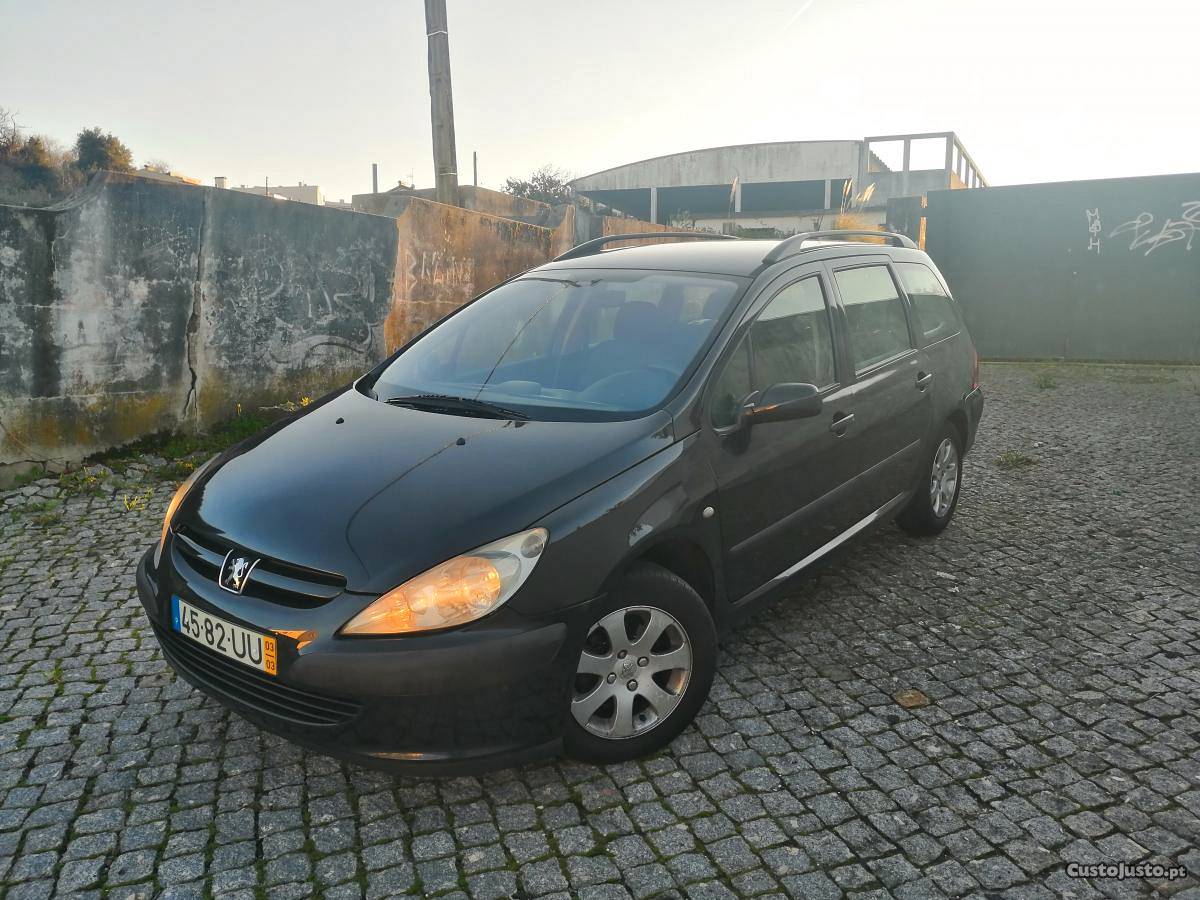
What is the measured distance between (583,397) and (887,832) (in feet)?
5.68

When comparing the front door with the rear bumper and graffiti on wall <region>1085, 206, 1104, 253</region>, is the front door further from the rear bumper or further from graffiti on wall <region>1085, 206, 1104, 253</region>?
graffiti on wall <region>1085, 206, 1104, 253</region>

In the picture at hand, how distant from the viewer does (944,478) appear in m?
5.34

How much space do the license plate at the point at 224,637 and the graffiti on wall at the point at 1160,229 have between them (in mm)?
14908

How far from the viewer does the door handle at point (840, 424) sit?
13.0 ft

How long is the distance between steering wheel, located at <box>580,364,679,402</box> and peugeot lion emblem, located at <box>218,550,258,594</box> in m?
1.30

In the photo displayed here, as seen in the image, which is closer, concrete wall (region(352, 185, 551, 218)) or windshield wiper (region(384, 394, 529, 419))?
windshield wiper (region(384, 394, 529, 419))

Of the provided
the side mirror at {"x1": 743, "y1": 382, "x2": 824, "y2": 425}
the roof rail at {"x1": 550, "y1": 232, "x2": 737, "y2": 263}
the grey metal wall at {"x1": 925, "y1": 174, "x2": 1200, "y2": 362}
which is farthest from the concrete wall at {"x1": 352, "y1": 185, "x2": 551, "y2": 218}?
the grey metal wall at {"x1": 925, "y1": 174, "x2": 1200, "y2": 362}

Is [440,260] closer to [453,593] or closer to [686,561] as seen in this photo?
[686,561]

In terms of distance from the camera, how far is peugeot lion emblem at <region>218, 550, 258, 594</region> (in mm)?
2764

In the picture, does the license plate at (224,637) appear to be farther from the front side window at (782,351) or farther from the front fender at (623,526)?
the front side window at (782,351)

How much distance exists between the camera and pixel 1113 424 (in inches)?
360

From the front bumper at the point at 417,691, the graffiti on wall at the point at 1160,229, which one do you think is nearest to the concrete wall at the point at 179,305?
the front bumper at the point at 417,691

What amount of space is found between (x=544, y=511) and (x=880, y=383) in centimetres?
223

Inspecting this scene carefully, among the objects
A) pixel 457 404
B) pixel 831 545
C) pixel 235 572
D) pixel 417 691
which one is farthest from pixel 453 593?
pixel 831 545
